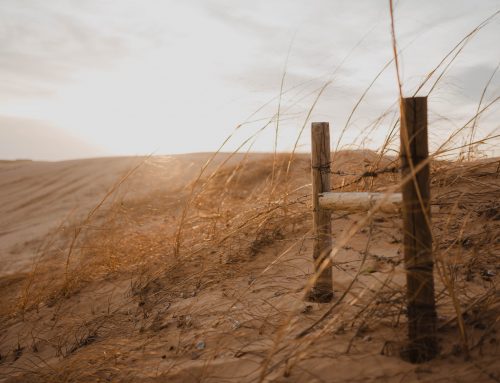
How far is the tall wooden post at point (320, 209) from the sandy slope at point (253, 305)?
84 millimetres

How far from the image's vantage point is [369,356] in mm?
1502

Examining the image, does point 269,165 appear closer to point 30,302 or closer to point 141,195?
point 141,195

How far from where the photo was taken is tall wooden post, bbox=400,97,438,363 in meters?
1.42

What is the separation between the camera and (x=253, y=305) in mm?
2111

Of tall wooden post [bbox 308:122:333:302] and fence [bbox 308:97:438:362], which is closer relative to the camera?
fence [bbox 308:97:438:362]

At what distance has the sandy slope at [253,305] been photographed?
4.95ft

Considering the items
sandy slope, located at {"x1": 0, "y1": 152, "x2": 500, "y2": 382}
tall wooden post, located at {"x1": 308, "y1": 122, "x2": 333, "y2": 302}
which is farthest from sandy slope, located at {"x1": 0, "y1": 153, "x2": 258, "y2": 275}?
tall wooden post, located at {"x1": 308, "y1": 122, "x2": 333, "y2": 302}

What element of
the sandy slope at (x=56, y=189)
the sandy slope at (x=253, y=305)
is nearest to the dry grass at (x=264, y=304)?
the sandy slope at (x=253, y=305)

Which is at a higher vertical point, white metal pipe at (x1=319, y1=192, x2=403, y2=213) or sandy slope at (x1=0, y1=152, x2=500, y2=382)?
white metal pipe at (x1=319, y1=192, x2=403, y2=213)

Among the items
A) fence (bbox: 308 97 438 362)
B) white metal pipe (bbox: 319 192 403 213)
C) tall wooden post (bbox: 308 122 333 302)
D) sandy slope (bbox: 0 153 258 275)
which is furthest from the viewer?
sandy slope (bbox: 0 153 258 275)

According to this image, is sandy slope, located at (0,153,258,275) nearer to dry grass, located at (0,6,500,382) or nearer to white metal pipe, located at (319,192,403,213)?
dry grass, located at (0,6,500,382)

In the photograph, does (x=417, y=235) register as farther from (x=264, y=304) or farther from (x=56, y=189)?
(x=56, y=189)

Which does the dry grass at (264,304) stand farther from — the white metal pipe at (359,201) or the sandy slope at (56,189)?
the sandy slope at (56,189)

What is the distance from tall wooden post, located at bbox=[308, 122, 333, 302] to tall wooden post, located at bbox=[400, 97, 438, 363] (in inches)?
25.1
